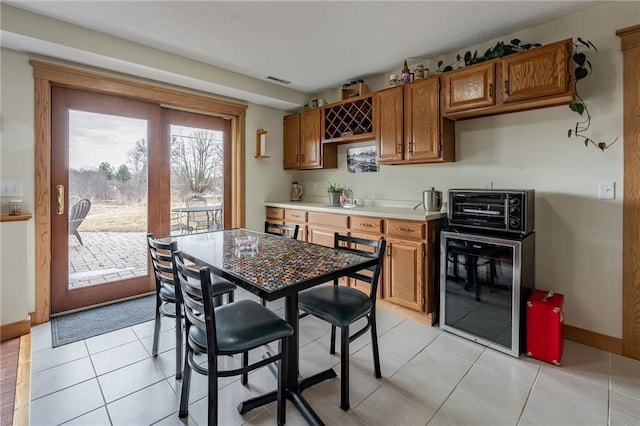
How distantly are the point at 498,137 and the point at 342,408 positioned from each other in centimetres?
261

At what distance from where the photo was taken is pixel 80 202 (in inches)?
123

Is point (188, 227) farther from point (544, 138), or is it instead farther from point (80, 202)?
point (544, 138)

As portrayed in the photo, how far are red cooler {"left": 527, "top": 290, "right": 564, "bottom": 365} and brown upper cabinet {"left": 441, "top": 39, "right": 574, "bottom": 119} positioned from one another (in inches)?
59.5

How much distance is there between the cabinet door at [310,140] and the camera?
4.18m

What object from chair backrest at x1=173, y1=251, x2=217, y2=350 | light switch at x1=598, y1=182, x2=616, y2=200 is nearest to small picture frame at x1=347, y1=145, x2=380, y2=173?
light switch at x1=598, y1=182, x2=616, y2=200

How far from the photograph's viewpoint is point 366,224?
3.25 meters

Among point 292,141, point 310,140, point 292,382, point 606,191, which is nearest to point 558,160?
point 606,191

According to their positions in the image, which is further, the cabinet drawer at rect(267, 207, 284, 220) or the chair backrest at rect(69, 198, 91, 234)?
the cabinet drawer at rect(267, 207, 284, 220)

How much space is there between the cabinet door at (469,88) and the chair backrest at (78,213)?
3.62 m

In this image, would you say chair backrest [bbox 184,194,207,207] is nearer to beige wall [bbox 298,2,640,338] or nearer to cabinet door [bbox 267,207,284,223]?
cabinet door [bbox 267,207,284,223]

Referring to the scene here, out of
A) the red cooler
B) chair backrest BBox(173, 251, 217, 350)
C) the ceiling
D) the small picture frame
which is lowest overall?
the red cooler

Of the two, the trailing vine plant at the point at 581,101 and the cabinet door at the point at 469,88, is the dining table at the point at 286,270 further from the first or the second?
the trailing vine plant at the point at 581,101

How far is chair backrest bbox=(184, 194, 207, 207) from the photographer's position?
3.90m

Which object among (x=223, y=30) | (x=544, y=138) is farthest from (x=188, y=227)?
(x=544, y=138)
